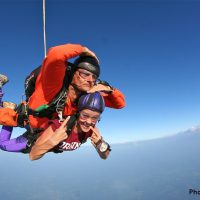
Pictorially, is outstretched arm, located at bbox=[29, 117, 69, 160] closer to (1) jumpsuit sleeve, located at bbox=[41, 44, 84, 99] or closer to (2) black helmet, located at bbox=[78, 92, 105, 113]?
(2) black helmet, located at bbox=[78, 92, 105, 113]

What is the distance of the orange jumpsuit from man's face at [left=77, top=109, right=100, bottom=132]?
0.72ft

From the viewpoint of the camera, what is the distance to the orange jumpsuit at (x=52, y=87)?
225 centimetres

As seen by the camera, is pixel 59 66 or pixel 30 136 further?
pixel 30 136

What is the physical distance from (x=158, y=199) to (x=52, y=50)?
171017 millimetres

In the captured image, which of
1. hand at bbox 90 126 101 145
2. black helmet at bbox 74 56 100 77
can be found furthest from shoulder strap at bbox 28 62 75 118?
hand at bbox 90 126 101 145

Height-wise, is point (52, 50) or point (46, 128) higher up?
point (52, 50)

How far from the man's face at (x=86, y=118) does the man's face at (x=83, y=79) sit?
11.6 inches

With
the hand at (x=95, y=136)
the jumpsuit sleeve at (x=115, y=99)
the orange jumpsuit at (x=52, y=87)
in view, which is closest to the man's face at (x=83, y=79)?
the orange jumpsuit at (x=52, y=87)

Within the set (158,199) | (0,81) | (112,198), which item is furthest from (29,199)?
(0,81)

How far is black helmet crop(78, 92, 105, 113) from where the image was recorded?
2.95 metres

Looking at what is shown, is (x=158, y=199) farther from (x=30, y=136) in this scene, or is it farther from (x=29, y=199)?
(x=30, y=136)

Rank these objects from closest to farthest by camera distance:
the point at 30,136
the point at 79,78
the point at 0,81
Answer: the point at 79,78 < the point at 30,136 < the point at 0,81

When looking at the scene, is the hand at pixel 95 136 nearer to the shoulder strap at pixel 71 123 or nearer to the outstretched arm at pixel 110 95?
the shoulder strap at pixel 71 123

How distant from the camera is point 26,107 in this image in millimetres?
3104
